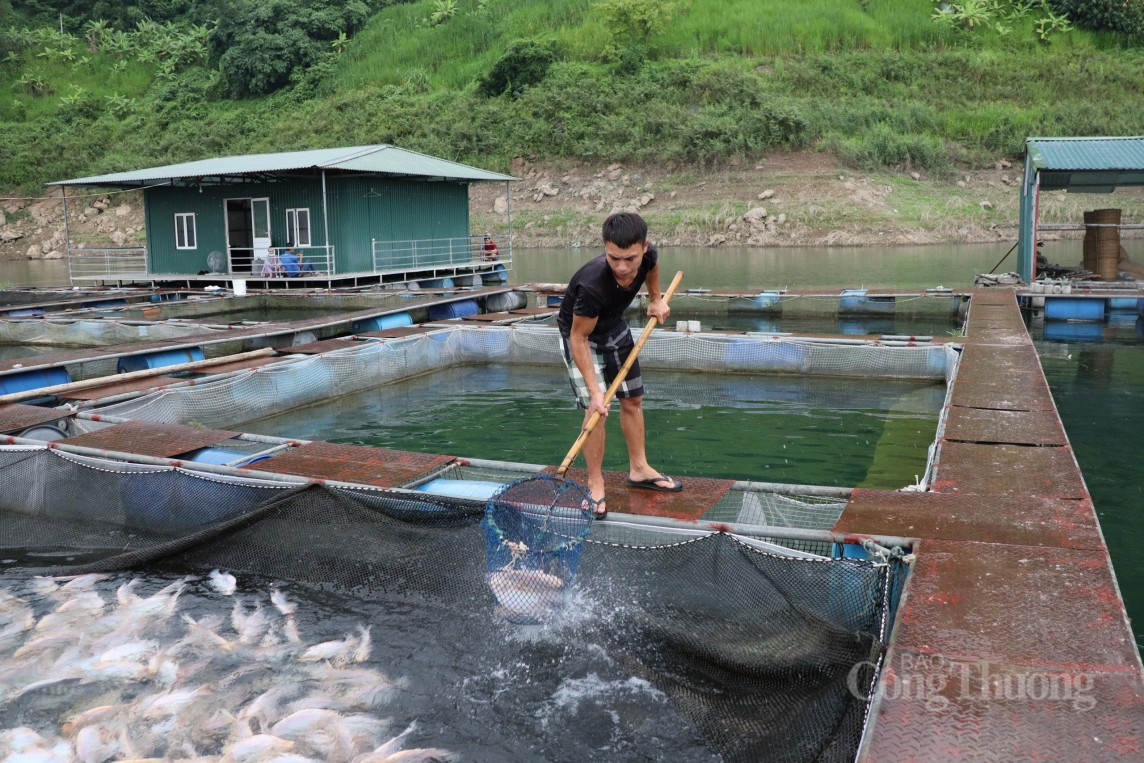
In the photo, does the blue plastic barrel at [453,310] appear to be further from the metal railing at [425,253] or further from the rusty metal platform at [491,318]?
the metal railing at [425,253]

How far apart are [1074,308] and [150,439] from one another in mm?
15588

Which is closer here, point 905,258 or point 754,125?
point 905,258

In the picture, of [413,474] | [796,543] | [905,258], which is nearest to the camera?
[796,543]

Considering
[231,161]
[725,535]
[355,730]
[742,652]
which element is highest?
[231,161]

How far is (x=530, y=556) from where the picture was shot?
15.6ft

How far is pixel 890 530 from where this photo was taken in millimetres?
4871

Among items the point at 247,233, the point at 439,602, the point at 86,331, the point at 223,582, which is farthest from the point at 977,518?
the point at 247,233

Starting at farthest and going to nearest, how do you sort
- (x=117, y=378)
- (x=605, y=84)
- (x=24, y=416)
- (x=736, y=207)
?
1. (x=605, y=84)
2. (x=736, y=207)
3. (x=117, y=378)
4. (x=24, y=416)

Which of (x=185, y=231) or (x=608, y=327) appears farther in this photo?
(x=185, y=231)

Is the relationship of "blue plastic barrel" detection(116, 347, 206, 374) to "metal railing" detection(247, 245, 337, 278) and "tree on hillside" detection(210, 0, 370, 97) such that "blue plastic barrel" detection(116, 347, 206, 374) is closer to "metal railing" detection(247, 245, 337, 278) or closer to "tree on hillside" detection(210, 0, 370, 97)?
"metal railing" detection(247, 245, 337, 278)

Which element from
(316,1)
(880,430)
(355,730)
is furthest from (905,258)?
(316,1)

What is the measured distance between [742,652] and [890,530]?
1.34 metres

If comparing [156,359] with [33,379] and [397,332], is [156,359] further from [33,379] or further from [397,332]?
[397,332]

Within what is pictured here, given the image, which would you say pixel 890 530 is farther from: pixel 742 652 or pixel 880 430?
pixel 880 430
